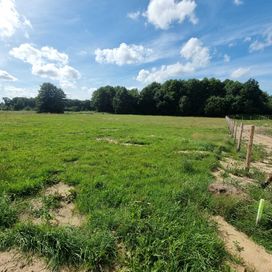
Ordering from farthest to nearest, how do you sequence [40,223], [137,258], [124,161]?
[124,161]
[40,223]
[137,258]

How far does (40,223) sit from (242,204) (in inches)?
151

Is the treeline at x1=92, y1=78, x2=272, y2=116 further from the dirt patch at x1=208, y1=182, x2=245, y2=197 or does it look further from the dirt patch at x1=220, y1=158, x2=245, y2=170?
the dirt patch at x1=208, y1=182, x2=245, y2=197

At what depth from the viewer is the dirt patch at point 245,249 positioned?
11.8 ft

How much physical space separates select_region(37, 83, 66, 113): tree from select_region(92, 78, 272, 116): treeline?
1668 cm

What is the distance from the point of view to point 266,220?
4.53 meters

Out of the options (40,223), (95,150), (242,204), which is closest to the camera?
(40,223)

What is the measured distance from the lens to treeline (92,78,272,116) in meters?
68.2

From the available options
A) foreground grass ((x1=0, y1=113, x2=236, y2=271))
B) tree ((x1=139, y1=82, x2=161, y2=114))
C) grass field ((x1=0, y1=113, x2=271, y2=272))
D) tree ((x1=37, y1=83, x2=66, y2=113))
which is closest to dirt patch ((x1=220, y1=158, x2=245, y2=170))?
foreground grass ((x1=0, y1=113, x2=236, y2=271))

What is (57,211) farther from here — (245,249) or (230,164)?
(230,164)

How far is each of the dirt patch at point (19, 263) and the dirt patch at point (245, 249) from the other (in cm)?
272

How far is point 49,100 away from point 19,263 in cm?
8164

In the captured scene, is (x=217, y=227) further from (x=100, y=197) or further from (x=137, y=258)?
(x=100, y=197)

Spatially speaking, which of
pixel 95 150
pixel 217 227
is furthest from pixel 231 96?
pixel 217 227

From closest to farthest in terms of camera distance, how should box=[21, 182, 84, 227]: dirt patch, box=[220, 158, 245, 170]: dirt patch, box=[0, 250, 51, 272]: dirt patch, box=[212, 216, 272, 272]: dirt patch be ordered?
1. box=[0, 250, 51, 272]: dirt patch
2. box=[212, 216, 272, 272]: dirt patch
3. box=[21, 182, 84, 227]: dirt patch
4. box=[220, 158, 245, 170]: dirt patch
